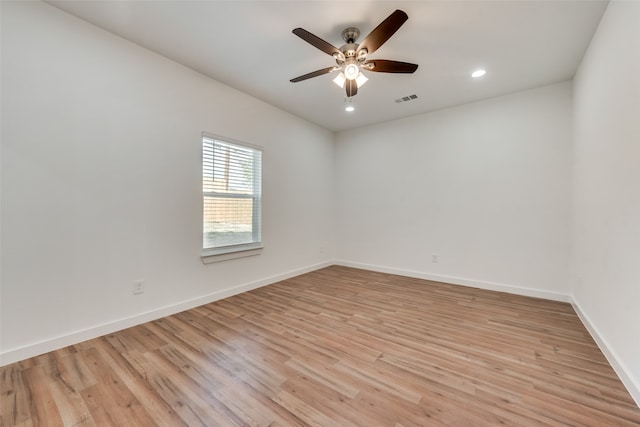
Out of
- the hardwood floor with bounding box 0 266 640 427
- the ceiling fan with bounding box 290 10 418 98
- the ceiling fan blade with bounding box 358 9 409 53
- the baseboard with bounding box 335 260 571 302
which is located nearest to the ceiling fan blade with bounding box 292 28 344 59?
the ceiling fan with bounding box 290 10 418 98

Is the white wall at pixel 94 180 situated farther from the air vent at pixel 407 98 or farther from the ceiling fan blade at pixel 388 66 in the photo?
the air vent at pixel 407 98

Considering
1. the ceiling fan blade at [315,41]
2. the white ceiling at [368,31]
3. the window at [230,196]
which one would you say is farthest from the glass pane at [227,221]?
the ceiling fan blade at [315,41]

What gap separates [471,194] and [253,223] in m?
3.25

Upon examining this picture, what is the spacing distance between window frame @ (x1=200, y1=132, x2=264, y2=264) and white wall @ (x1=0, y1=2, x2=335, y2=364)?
0.08m

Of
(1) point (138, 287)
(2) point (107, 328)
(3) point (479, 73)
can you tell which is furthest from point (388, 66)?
(2) point (107, 328)

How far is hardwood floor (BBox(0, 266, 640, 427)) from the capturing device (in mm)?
1427

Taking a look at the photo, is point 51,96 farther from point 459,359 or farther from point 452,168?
point 452,168

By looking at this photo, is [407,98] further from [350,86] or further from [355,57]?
[355,57]

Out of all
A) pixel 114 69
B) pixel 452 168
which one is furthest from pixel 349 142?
pixel 114 69

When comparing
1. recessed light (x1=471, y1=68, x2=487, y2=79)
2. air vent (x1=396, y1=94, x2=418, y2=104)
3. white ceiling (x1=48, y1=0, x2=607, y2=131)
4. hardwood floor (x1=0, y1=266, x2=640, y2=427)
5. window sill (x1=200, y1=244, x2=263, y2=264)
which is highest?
recessed light (x1=471, y1=68, x2=487, y2=79)

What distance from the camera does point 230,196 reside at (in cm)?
341

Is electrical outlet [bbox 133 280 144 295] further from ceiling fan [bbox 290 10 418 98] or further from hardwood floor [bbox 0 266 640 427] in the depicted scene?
ceiling fan [bbox 290 10 418 98]

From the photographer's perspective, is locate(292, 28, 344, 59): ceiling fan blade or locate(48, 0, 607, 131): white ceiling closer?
locate(292, 28, 344, 59): ceiling fan blade

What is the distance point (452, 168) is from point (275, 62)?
295 cm
